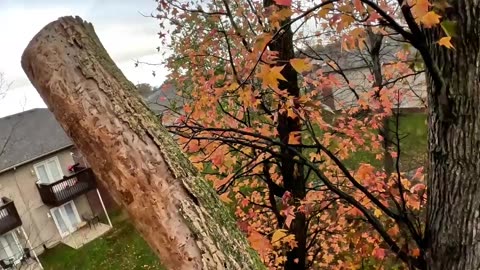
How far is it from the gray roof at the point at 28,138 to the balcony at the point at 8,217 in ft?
4.83

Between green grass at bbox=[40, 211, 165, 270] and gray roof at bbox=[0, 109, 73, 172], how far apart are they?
158 inches

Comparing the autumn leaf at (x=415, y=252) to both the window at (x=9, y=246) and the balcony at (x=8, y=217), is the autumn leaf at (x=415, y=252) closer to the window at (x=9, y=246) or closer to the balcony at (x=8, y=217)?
the balcony at (x=8, y=217)

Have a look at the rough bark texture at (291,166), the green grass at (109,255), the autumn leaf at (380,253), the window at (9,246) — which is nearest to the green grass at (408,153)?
the green grass at (109,255)

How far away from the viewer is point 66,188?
15.9 m

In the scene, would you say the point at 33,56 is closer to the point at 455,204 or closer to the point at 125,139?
the point at 125,139

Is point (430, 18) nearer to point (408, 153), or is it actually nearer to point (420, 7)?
point (420, 7)

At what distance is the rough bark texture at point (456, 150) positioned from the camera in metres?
1.83

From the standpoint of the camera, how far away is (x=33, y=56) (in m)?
1.49

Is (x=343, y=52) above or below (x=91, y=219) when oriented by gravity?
above

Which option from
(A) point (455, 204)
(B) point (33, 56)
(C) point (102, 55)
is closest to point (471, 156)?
(A) point (455, 204)

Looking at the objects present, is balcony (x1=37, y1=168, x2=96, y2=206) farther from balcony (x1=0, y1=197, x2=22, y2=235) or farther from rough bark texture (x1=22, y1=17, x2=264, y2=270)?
rough bark texture (x1=22, y1=17, x2=264, y2=270)

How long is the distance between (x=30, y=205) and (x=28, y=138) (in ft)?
9.51

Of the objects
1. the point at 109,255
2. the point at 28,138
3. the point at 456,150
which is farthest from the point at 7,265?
the point at 456,150

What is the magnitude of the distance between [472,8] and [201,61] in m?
5.18
